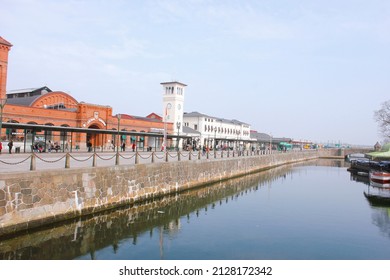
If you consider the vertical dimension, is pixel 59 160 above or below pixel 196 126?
below

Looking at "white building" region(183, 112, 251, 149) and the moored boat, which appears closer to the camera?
the moored boat

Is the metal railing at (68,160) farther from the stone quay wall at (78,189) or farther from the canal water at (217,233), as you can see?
the canal water at (217,233)

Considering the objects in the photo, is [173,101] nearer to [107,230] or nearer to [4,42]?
[4,42]

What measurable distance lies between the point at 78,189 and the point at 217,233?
687 cm

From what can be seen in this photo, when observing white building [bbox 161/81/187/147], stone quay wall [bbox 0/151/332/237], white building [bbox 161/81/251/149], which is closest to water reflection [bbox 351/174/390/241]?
stone quay wall [bbox 0/151/332/237]

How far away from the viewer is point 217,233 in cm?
1595

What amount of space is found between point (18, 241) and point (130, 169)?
854 cm

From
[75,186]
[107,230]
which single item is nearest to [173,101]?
[75,186]

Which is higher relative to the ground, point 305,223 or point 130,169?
point 130,169

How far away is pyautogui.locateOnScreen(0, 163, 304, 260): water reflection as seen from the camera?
12.2 metres

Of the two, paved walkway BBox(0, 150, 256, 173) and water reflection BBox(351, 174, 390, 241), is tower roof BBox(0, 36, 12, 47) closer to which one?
paved walkway BBox(0, 150, 256, 173)

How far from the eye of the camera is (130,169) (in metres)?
20.5

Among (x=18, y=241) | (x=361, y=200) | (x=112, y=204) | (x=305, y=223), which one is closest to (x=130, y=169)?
(x=112, y=204)

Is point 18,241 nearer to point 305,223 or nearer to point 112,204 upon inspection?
point 112,204
